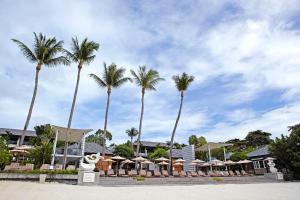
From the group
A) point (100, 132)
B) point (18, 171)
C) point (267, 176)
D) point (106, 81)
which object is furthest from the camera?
point (100, 132)

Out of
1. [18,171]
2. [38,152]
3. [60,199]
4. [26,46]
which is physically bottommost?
[60,199]

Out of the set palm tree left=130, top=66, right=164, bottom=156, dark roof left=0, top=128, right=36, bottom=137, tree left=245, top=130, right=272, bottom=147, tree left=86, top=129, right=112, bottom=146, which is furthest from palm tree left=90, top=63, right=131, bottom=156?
tree left=245, top=130, right=272, bottom=147

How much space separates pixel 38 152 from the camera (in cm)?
2408

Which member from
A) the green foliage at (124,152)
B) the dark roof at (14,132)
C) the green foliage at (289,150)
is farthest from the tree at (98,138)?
the green foliage at (289,150)

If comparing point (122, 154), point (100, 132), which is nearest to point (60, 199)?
point (122, 154)

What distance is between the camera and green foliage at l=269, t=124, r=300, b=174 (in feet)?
72.9

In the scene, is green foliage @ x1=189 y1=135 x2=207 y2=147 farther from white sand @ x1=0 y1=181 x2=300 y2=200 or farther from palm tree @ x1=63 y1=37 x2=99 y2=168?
white sand @ x1=0 y1=181 x2=300 y2=200

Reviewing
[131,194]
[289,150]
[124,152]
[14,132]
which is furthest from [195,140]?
[131,194]

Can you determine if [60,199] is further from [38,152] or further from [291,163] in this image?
[291,163]

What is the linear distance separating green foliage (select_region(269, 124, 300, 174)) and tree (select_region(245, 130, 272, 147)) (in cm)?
3945

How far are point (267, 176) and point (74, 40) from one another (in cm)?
2353

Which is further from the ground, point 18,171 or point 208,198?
point 18,171

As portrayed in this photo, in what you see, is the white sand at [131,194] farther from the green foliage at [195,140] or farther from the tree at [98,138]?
the tree at [98,138]

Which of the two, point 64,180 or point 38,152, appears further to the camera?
point 38,152
